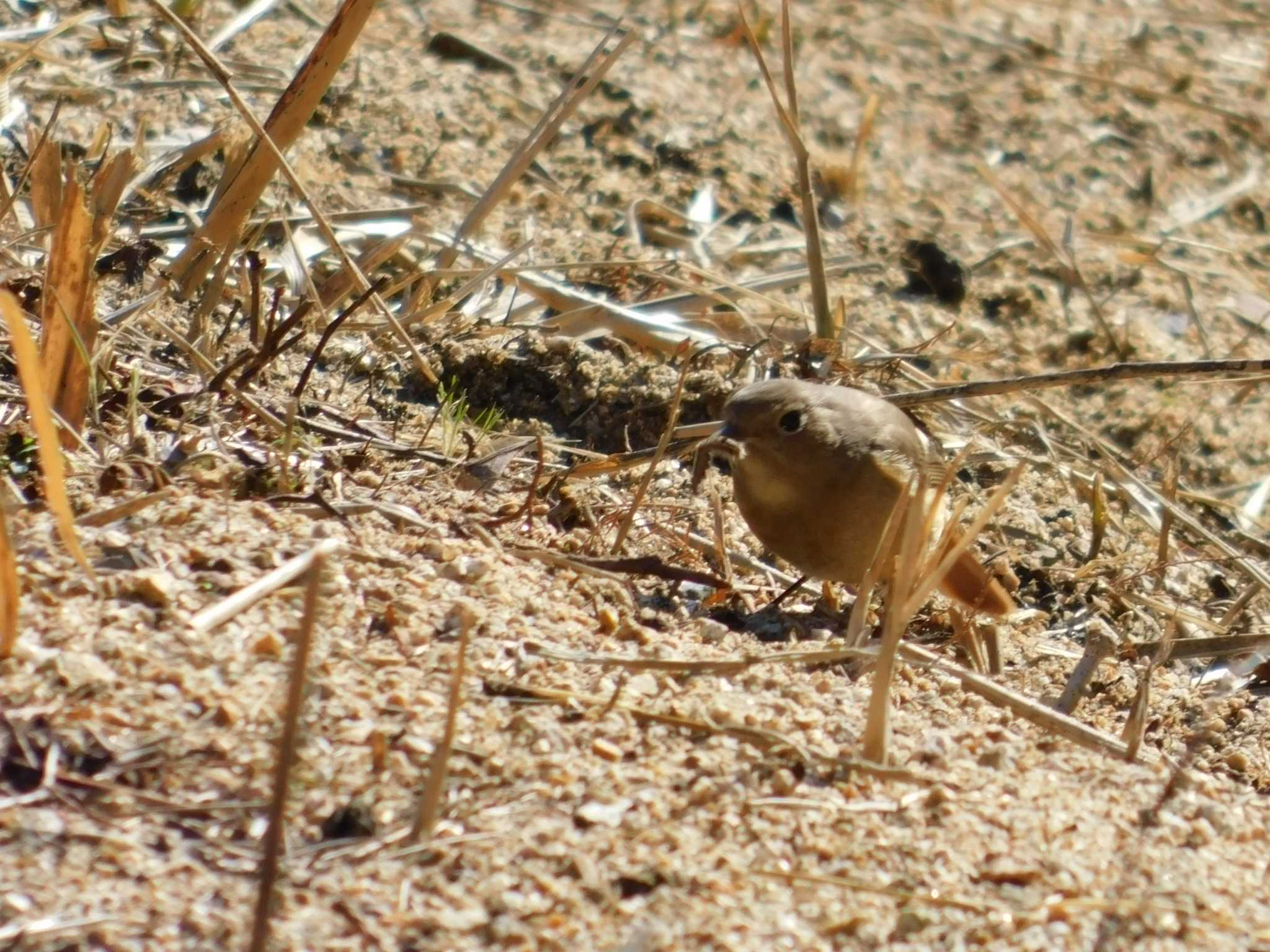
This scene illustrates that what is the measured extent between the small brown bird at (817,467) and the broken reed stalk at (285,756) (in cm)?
210

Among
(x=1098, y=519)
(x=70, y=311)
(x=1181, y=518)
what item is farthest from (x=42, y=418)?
(x=1098, y=519)

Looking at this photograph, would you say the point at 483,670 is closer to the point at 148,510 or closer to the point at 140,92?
the point at 148,510

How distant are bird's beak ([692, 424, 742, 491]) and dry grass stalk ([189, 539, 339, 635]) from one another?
1.38 meters

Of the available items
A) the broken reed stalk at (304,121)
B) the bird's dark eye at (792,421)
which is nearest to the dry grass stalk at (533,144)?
the broken reed stalk at (304,121)

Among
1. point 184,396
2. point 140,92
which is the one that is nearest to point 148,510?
point 184,396

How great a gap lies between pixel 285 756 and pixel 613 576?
140cm

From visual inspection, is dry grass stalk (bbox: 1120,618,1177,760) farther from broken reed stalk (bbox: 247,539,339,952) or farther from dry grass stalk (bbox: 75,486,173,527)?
dry grass stalk (bbox: 75,486,173,527)

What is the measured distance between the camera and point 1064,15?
326 inches

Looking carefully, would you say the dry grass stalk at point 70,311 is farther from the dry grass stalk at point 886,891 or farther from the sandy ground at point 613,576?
the dry grass stalk at point 886,891

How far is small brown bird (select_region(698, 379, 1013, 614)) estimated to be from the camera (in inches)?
160

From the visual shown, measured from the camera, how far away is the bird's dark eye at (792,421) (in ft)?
13.4

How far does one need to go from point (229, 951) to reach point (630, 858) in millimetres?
594

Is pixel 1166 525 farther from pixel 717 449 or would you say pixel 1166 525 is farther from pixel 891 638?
pixel 891 638

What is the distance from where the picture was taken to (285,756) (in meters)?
2.00
